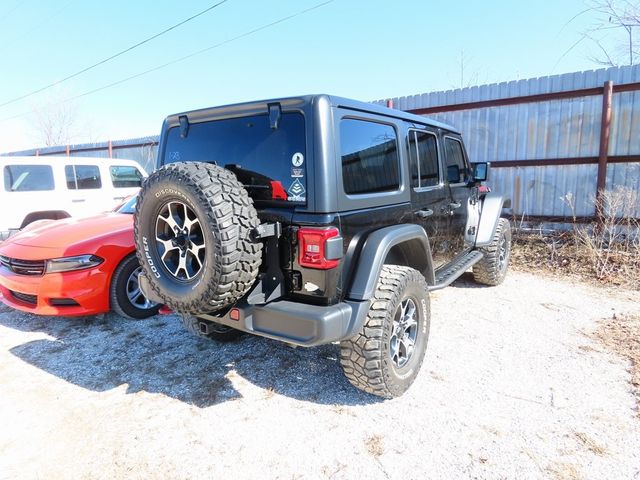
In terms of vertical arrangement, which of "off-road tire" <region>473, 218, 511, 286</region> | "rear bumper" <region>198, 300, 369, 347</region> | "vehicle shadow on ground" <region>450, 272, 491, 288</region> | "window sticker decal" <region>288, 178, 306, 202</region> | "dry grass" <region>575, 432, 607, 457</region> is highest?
"window sticker decal" <region>288, 178, 306, 202</region>

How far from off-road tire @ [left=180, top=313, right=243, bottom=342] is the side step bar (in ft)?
5.51

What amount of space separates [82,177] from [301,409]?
6.55 m

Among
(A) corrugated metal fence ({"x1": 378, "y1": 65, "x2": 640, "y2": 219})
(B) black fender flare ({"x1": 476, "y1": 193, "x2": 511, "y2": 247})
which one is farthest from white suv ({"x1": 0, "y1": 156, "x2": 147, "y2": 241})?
(A) corrugated metal fence ({"x1": 378, "y1": 65, "x2": 640, "y2": 219})

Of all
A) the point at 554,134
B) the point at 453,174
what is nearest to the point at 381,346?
the point at 453,174

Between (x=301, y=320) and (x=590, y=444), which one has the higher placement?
(x=301, y=320)

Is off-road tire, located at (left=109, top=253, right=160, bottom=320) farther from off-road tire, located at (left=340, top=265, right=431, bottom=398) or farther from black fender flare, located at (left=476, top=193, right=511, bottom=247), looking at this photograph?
black fender flare, located at (left=476, top=193, right=511, bottom=247)

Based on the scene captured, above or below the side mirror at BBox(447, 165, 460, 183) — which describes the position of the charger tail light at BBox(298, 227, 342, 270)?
below

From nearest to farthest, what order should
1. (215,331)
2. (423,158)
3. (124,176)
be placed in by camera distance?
(215,331), (423,158), (124,176)

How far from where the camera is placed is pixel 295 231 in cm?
233

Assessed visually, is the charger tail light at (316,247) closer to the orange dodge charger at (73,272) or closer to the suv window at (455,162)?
the suv window at (455,162)

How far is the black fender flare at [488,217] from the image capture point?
16.2 feet

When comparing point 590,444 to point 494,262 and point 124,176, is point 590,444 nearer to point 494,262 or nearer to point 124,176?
point 494,262

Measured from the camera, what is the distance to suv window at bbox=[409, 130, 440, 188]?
130 inches

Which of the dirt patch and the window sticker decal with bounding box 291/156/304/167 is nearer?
the window sticker decal with bounding box 291/156/304/167
